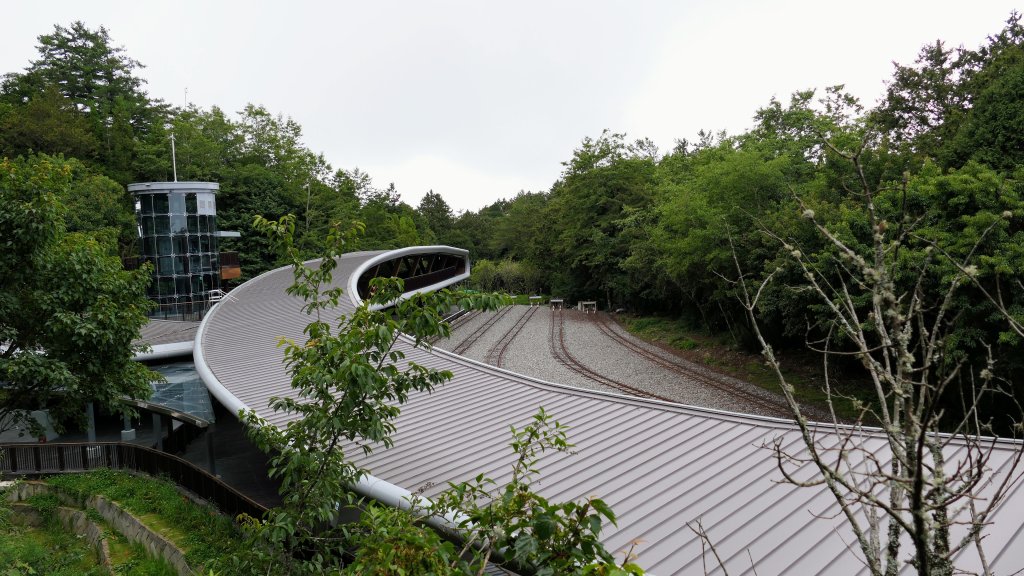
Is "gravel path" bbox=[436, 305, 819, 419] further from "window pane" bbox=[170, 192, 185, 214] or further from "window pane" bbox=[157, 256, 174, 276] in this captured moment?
"window pane" bbox=[170, 192, 185, 214]

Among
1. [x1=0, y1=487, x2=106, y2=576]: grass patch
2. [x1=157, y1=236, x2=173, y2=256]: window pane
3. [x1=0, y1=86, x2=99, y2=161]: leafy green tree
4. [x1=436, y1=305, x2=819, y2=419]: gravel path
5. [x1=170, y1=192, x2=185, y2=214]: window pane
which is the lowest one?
[x1=0, y1=487, x2=106, y2=576]: grass patch

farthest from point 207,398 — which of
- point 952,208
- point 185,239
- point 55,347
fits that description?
point 952,208

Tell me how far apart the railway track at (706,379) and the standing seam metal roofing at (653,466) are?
17.9 ft

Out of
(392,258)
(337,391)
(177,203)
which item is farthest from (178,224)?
(337,391)

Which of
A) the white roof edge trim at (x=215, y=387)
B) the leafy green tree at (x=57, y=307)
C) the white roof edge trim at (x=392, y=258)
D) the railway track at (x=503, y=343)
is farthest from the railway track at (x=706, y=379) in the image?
the leafy green tree at (x=57, y=307)

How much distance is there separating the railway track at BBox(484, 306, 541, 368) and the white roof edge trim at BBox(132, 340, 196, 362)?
911cm

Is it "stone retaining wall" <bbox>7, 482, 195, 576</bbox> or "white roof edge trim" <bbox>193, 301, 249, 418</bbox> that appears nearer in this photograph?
"white roof edge trim" <bbox>193, 301, 249, 418</bbox>

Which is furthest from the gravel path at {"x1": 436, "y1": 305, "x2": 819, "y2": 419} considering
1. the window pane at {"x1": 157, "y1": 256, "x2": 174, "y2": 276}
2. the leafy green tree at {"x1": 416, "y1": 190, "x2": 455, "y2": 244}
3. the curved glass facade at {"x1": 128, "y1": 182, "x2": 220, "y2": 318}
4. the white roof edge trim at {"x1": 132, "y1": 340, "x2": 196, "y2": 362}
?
the leafy green tree at {"x1": 416, "y1": 190, "x2": 455, "y2": 244}

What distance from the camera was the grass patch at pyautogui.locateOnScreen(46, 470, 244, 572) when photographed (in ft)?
27.1

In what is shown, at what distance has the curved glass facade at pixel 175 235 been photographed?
2228 cm

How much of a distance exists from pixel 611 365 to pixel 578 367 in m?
1.34

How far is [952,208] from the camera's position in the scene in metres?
11.1

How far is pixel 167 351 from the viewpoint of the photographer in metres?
14.8

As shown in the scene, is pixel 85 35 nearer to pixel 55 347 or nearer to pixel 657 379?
pixel 55 347
